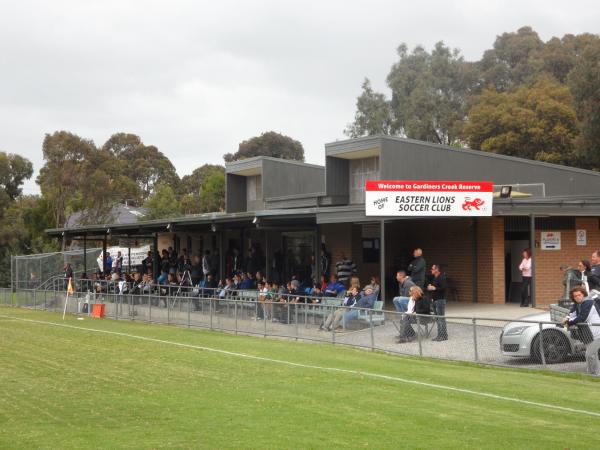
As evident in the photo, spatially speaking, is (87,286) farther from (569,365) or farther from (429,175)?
(569,365)

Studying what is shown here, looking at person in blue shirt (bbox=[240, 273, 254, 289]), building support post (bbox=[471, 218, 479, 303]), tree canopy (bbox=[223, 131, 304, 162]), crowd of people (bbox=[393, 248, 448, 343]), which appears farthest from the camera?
tree canopy (bbox=[223, 131, 304, 162])

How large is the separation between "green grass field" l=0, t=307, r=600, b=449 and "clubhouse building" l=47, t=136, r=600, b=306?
24.9 ft

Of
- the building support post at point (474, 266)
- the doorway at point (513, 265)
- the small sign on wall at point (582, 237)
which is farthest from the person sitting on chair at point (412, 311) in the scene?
the small sign on wall at point (582, 237)

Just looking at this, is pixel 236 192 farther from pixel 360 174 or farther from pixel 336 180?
pixel 360 174

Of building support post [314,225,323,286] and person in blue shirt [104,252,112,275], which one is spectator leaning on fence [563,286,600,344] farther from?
person in blue shirt [104,252,112,275]

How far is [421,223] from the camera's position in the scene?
28922 mm

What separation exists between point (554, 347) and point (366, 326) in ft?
16.3

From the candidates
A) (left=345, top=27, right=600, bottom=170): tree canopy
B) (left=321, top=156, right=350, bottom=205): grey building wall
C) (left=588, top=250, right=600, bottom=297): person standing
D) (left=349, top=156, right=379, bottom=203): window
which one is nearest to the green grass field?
(left=588, top=250, right=600, bottom=297): person standing

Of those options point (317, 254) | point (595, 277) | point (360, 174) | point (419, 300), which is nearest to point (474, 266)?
point (317, 254)

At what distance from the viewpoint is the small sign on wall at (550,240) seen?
25812 mm

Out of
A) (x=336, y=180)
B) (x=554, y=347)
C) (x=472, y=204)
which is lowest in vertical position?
(x=554, y=347)

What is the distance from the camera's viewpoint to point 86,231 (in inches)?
1511

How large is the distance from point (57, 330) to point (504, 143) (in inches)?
1382

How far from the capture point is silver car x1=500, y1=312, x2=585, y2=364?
583 inches
